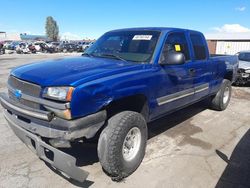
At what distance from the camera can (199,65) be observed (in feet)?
16.4

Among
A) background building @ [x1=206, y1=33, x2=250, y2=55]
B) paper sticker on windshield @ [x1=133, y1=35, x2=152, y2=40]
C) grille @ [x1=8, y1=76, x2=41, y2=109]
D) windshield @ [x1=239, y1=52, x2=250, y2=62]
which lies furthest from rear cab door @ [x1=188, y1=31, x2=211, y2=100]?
background building @ [x1=206, y1=33, x2=250, y2=55]

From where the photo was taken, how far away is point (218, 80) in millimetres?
6191

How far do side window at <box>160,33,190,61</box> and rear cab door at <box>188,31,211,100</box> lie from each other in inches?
7.7

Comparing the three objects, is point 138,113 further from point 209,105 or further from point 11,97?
point 209,105

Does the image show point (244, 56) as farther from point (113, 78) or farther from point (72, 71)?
point (72, 71)

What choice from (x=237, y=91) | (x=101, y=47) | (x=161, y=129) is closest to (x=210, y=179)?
(x=161, y=129)

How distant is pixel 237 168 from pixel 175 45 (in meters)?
2.20

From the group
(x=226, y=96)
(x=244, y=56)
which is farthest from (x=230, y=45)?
(x=226, y=96)

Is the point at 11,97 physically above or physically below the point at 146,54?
below

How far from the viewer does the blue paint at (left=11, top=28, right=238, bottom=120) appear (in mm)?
2900

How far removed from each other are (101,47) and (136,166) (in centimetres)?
218

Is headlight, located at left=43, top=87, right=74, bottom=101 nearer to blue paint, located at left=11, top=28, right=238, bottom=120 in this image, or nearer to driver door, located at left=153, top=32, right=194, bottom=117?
blue paint, located at left=11, top=28, right=238, bottom=120

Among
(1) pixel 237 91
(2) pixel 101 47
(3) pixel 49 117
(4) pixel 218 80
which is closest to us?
(3) pixel 49 117

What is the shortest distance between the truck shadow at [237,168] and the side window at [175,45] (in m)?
1.84
